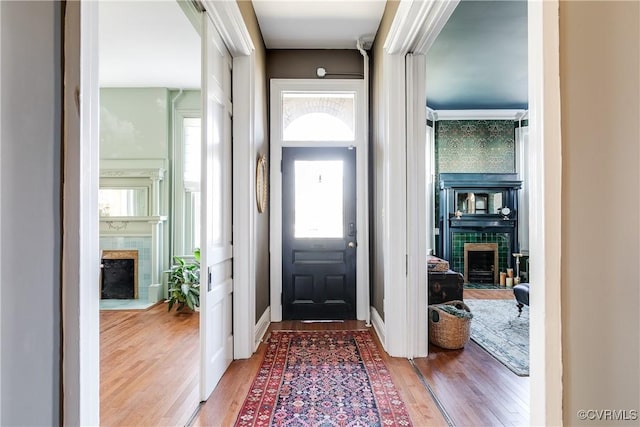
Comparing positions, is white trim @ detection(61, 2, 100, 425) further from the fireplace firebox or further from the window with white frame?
the fireplace firebox

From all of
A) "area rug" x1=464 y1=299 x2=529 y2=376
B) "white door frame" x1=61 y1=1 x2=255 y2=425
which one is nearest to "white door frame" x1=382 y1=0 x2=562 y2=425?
"white door frame" x1=61 y1=1 x2=255 y2=425

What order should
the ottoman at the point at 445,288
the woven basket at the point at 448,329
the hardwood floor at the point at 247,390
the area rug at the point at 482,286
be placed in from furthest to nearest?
the area rug at the point at 482,286, the ottoman at the point at 445,288, the woven basket at the point at 448,329, the hardwood floor at the point at 247,390

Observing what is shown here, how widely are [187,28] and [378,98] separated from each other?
201 centimetres

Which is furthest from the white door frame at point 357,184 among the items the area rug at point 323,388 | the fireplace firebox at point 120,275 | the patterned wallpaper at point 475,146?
the patterned wallpaper at point 475,146

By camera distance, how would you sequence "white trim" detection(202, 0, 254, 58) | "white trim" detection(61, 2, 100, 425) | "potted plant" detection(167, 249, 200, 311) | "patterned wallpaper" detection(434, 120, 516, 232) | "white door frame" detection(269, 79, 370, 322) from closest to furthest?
"white trim" detection(61, 2, 100, 425), "white trim" detection(202, 0, 254, 58), "white door frame" detection(269, 79, 370, 322), "potted plant" detection(167, 249, 200, 311), "patterned wallpaper" detection(434, 120, 516, 232)

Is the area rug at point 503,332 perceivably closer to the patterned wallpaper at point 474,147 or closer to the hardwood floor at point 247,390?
the hardwood floor at point 247,390

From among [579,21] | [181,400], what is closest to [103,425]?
[181,400]

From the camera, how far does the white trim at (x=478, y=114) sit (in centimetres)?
648

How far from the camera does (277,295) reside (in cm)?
380

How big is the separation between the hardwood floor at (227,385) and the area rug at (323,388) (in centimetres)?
9

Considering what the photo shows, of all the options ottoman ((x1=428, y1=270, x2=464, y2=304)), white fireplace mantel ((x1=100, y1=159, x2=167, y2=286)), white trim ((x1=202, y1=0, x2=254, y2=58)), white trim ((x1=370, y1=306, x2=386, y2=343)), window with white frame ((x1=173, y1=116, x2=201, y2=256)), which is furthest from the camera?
window with white frame ((x1=173, y1=116, x2=201, y2=256))

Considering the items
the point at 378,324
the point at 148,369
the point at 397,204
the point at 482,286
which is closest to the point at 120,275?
the point at 148,369

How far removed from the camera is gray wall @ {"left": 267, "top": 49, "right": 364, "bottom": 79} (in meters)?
3.85

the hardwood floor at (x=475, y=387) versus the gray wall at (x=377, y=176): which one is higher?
the gray wall at (x=377, y=176)
